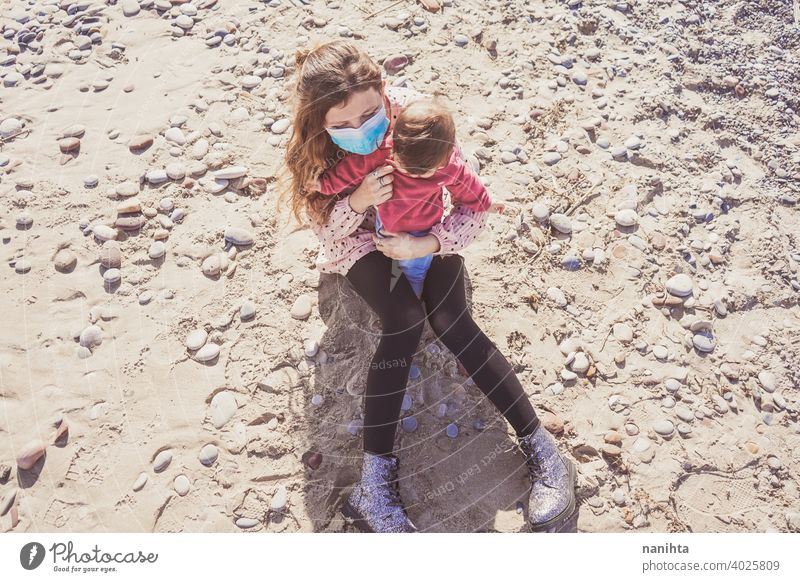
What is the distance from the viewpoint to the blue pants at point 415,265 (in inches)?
108

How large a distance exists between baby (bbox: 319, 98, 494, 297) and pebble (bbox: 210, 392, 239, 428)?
3.92 ft

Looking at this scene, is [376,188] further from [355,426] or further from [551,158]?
[551,158]

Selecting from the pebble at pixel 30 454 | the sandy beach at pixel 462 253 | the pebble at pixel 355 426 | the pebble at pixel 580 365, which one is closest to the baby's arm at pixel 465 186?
the sandy beach at pixel 462 253

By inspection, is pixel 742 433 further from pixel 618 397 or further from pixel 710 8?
pixel 710 8

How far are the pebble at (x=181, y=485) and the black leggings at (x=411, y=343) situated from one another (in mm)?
971

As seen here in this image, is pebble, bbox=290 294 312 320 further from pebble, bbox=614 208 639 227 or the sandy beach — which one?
pebble, bbox=614 208 639 227

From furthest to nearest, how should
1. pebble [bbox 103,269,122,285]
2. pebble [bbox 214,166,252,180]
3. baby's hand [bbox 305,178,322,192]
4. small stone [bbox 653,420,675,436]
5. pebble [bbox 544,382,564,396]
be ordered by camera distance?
pebble [bbox 214,166,252,180]
pebble [bbox 103,269,122,285]
pebble [bbox 544,382,564,396]
small stone [bbox 653,420,675,436]
baby's hand [bbox 305,178,322,192]

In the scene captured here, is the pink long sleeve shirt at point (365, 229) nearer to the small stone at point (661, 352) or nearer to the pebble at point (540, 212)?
the pebble at point (540, 212)

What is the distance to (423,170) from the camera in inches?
95.4

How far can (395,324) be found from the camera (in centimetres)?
271

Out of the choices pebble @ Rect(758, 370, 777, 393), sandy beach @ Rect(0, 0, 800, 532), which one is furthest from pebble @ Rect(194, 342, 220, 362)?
pebble @ Rect(758, 370, 777, 393)

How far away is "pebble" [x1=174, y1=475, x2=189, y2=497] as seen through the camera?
9.37 ft

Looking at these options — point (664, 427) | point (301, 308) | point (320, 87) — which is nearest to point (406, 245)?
point (320, 87)
